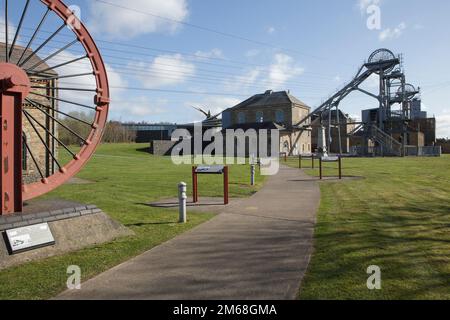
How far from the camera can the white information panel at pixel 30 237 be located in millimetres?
5906

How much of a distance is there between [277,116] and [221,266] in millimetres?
63200

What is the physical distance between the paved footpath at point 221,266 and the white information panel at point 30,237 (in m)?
1.52

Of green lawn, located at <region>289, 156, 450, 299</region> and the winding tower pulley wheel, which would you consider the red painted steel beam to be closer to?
green lawn, located at <region>289, 156, 450, 299</region>

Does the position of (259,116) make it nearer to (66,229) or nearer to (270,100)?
(270,100)

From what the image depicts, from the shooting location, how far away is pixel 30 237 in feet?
20.1

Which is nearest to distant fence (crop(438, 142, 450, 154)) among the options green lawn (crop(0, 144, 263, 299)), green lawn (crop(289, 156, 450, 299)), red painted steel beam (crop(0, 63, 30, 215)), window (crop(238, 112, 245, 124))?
window (crop(238, 112, 245, 124))

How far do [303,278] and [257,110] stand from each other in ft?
218

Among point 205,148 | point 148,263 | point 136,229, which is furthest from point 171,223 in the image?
point 205,148

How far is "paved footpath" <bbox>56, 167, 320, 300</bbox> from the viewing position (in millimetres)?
4555

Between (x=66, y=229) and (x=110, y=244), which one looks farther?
(x=110, y=244)

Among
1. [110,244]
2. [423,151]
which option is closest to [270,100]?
[423,151]

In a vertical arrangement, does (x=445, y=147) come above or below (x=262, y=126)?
below

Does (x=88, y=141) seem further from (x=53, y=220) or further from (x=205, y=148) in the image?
(x=205, y=148)
